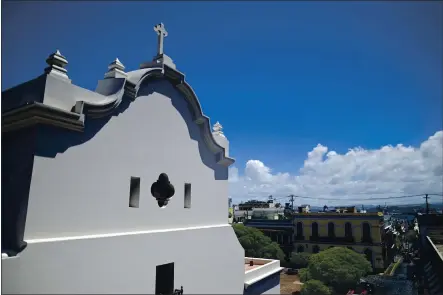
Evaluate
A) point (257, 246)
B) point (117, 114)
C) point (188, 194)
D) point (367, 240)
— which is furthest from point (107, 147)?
point (367, 240)

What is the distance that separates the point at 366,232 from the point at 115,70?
39.1 metres

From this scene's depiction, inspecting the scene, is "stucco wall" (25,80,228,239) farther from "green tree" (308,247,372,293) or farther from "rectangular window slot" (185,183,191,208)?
"green tree" (308,247,372,293)

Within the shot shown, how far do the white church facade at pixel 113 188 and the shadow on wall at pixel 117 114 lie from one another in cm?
2

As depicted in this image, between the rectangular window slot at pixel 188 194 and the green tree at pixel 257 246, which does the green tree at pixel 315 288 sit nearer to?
the green tree at pixel 257 246

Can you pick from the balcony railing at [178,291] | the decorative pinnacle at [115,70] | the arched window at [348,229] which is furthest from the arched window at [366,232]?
the decorative pinnacle at [115,70]

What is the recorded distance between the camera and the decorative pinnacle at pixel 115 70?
6346mm

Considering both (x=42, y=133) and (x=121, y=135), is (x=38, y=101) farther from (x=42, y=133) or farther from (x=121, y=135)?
(x=121, y=135)

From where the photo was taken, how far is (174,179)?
24.4 ft

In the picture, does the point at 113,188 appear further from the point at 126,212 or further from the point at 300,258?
the point at 300,258

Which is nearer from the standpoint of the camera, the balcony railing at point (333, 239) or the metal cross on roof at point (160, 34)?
the metal cross on roof at point (160, 34)

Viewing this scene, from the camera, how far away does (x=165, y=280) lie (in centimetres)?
704

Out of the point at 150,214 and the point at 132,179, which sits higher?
the point at 132,179

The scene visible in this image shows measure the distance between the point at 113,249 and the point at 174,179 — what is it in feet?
7.36

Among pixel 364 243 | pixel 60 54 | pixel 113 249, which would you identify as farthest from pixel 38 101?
pixel 364 243
